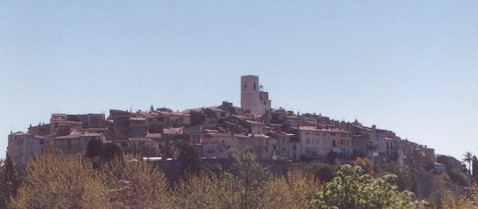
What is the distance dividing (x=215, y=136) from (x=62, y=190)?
3497 cm

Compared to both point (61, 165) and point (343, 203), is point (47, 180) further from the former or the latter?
point (343, 203)

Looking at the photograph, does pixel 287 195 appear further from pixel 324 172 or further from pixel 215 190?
pixel 324 172

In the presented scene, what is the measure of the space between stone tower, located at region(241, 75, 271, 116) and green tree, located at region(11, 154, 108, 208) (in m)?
68.5

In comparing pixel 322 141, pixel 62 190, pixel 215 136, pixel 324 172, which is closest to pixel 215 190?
pixel 62 190

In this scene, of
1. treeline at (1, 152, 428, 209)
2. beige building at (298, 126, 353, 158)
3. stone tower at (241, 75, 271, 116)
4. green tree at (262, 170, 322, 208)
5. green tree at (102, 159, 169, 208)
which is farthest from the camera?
stone tower at (241, 75, 271, 116)

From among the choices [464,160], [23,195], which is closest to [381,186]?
[23,195]

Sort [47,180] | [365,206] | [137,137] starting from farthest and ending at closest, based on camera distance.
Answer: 1. [137,137]
2. [47,180]
3. [365,206]

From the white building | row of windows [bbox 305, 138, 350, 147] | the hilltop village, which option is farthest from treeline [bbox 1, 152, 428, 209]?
row of windows [bbox 305, 138, 350, 147]

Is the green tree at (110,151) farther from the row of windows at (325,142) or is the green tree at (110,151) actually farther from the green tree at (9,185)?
the row of windows at (325,142)

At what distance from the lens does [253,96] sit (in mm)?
113750

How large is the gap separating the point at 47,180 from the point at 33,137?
37.4 meters

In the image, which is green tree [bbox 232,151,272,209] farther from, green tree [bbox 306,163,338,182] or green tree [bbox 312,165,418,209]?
green tree [bbox 306,163,338,182]

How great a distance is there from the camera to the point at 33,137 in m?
79.6

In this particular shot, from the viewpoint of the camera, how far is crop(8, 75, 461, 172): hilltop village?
249 ft
